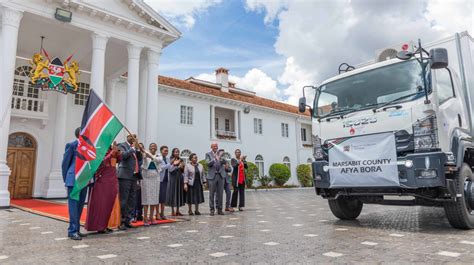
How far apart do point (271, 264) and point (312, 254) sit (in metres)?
0.69

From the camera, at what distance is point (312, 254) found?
3.79 meters

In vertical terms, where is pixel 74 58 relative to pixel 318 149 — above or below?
above

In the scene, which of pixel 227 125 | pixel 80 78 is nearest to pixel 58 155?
pixel 80 78

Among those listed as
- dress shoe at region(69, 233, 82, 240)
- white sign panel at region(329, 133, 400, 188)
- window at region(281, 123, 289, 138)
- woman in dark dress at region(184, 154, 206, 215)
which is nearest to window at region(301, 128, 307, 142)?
window at region(281, 123, 289, 138)

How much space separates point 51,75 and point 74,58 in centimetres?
403

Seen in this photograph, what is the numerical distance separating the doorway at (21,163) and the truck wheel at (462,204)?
Answer: 50.9 feet

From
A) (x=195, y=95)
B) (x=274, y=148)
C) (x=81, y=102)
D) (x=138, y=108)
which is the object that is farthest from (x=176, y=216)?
(x=274, y=148)

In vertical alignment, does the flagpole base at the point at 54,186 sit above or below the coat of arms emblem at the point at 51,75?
below

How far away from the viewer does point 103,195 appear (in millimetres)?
5473

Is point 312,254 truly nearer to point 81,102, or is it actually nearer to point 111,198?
point 111,198

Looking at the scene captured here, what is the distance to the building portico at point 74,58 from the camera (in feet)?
41.2

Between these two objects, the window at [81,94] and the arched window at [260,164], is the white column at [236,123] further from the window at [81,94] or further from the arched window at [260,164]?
the window at [81,94]

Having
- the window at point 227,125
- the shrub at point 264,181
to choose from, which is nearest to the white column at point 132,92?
the window at point 227,125

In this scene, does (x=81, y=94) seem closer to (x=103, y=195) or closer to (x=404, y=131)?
(x=103, y=195)
